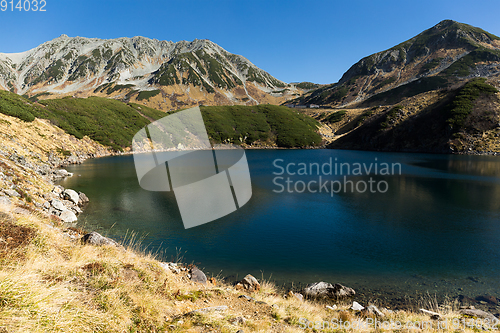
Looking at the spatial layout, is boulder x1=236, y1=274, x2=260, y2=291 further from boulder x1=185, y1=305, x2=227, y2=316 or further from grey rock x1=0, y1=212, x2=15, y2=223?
grey rock x1=0, y1=212, x2=15, y2=223

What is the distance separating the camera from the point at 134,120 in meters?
93.9

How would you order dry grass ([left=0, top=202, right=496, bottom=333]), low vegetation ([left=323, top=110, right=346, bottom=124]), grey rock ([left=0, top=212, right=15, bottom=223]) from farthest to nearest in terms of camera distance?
1. low vegetation ([left=323, top=110, right=346, bottom=124])
2. grey rock ([left=0, top=212, right=15, bottom=223])
3. dry grass ([left=0, top=202, right=496, bottom=333])

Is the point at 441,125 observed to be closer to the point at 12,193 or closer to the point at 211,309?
the point at 211,309

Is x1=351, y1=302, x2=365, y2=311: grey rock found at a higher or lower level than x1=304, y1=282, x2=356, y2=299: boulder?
higher

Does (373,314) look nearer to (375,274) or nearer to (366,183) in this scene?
(375,274)

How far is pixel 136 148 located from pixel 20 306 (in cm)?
7968

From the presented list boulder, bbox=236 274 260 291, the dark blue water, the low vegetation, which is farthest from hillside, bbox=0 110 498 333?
the low vegetation

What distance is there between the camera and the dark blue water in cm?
1230

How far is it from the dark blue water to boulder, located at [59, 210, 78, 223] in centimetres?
61

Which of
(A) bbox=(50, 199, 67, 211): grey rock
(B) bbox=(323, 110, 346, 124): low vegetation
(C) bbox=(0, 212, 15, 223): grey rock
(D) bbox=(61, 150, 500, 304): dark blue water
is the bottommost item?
(D) bbox=(61, 150, 500, 304): dark blue water

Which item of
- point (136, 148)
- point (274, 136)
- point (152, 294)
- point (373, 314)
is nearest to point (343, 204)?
point (373, 314)

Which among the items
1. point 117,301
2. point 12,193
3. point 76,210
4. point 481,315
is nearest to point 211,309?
point 117,301

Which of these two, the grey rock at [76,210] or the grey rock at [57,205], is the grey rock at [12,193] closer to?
the grey rock at [57,205]

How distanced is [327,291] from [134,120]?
9813cm
